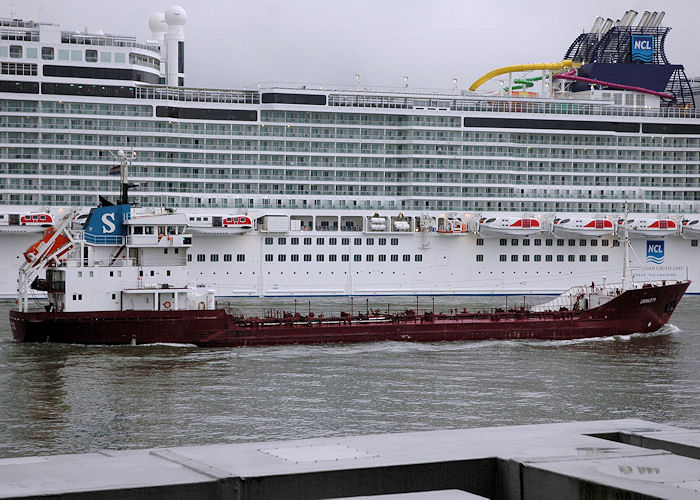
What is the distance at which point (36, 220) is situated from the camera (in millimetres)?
51281

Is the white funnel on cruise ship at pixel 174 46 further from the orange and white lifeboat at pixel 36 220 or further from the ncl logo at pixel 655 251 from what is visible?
the ncl logo at pixel 655 251

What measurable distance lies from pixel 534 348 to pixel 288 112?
2429 cm

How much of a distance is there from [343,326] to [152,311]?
6614 millimetres

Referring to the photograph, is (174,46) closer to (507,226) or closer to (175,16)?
(175,16)

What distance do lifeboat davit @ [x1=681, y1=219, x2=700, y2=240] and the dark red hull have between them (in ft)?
62.5

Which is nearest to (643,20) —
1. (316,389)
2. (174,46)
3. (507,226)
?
(507,226)

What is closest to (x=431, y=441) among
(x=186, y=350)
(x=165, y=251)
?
(x=186, y=350)

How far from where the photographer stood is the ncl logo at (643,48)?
6294 cm

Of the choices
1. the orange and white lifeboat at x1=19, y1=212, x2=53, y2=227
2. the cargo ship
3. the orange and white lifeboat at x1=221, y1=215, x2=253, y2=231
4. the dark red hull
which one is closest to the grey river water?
the dark red hull

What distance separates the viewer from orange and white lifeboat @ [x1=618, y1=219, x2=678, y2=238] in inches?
2330

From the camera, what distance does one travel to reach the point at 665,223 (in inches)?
2339

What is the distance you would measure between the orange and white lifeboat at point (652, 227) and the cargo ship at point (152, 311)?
19.4m

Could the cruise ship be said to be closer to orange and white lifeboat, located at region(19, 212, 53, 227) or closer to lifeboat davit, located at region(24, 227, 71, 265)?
orange and white lifeboat, located at region(19, 212, 53, 227)

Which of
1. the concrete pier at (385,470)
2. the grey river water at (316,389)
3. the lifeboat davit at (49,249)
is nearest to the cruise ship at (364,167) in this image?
the lifeboat davit at (49,249)
